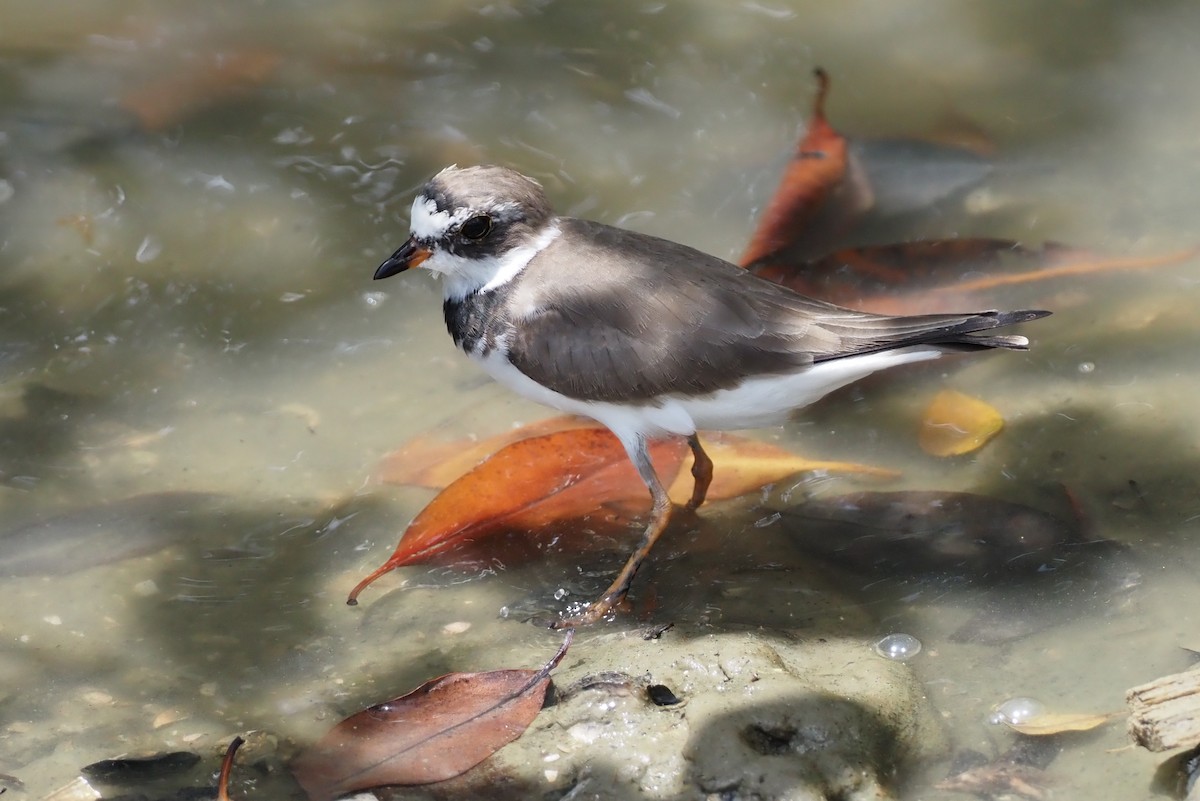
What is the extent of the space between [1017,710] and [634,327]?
1.47 metres

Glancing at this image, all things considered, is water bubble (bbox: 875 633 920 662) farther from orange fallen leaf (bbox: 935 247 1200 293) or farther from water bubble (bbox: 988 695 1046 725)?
orange fallen leaf (bbox: 935 247 1200 293)

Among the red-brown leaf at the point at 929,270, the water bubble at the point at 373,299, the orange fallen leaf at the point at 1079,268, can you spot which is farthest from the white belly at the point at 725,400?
the orange fallen leaf at the point at 1079,268

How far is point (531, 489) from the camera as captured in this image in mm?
4145

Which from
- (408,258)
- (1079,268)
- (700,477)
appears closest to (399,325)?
(408,258)

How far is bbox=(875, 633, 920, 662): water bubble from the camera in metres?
3.35

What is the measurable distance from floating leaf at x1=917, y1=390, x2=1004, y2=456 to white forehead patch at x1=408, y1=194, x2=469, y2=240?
1.71 meters

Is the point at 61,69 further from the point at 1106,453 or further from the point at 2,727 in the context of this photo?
the point at 1106,453

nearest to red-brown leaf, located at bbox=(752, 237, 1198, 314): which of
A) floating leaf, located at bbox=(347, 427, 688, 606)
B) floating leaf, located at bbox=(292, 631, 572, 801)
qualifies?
floating leaf, located at bbox=(347, 427, 688, 606)

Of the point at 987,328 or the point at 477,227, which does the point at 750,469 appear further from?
the point at 477,227

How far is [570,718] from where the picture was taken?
10.1 feet

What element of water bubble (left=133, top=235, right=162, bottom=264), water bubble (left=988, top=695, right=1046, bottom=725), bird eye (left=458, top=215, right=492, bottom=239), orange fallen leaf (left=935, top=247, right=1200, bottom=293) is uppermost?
bird eye (left=458, top=215, right=492, bottom=239)

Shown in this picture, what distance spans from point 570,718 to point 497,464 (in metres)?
1.24

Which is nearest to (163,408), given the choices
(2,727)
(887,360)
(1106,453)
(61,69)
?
(2,727)

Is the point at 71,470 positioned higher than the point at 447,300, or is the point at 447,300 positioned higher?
the point at 447,300
